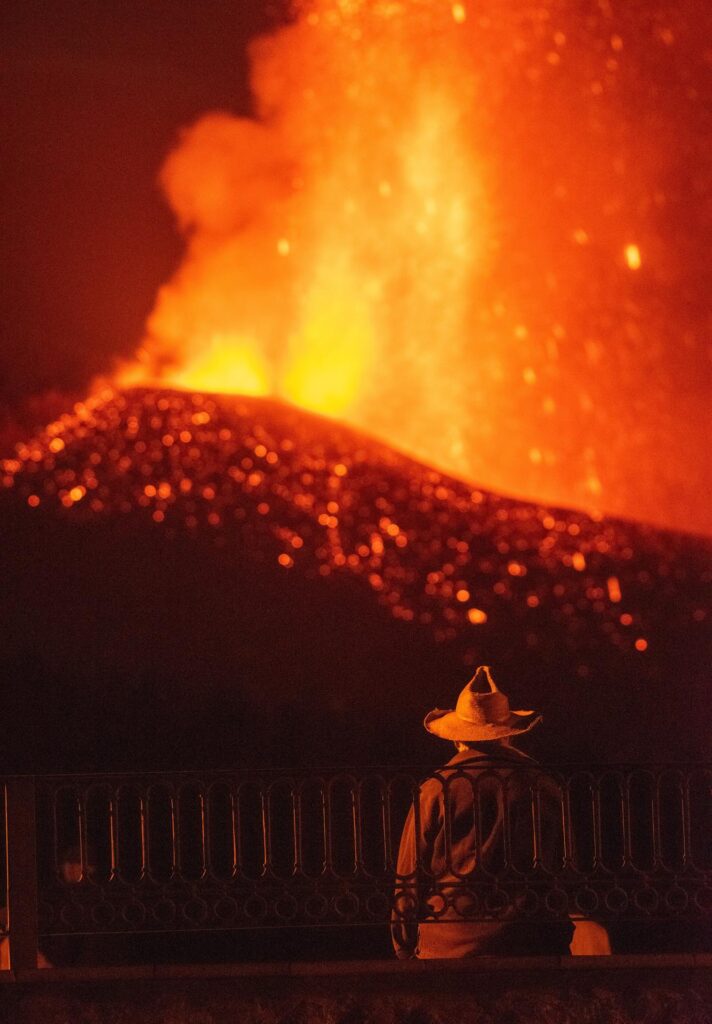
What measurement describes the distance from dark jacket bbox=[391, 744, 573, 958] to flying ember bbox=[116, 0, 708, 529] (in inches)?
63.8

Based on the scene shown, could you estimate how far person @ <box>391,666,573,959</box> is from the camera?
4949mm

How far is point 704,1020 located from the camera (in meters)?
4.75

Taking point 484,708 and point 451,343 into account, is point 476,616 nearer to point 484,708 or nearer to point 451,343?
point 484,708

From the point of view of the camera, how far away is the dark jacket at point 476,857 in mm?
4949

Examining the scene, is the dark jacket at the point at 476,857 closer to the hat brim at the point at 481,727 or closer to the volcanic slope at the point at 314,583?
the hat brim at the point at 481,727

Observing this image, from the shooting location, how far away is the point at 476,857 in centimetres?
491

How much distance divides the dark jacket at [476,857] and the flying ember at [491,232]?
63.8 inches

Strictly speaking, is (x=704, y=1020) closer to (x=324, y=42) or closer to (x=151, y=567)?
(x=151, y=567)

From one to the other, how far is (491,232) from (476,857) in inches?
107

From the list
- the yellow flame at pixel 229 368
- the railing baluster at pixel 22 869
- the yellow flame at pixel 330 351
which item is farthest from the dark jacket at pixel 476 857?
the yellow flame at pixel 229 368

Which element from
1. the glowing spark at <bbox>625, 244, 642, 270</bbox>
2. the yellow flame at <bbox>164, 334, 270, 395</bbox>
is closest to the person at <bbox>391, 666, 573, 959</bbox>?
the yellow flame at <bbox>164, 334, 270, 395</bbox>

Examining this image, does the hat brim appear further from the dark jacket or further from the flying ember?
the flying ember

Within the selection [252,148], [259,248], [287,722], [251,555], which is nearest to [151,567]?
[251,555]

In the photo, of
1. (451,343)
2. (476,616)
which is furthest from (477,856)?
(451,343)
